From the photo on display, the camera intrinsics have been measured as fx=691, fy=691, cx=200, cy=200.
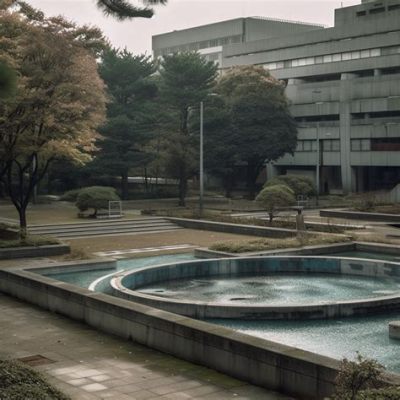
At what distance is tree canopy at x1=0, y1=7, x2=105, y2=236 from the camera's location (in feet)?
84.6

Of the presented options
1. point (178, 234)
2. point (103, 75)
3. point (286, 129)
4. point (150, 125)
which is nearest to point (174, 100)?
point (150, 125)

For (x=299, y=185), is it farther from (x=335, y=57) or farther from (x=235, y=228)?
(x=335, y=57)

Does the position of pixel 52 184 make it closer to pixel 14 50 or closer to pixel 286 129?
pixel 286 129

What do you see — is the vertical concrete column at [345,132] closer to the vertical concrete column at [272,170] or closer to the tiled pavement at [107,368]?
→ the vertical concrete column at [272,170]

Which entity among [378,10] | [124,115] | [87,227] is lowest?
[87,227]

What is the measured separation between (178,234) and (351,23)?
4362 centimetres

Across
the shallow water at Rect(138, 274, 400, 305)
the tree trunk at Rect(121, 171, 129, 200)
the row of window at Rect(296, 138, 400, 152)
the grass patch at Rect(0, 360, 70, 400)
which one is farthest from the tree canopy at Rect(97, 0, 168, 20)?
the row of window at Rect(296, 138, 400, 152)

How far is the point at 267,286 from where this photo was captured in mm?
21188

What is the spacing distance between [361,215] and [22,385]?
36.0 metres

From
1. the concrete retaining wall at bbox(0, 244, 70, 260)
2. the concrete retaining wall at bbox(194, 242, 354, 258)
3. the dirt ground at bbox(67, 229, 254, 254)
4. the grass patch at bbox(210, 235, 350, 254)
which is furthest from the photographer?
the dirt ground at bbox(67, 229, 254, 254)

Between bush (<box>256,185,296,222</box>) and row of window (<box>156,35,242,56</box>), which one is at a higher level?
row of window (<box>156,35,242,56</box>)

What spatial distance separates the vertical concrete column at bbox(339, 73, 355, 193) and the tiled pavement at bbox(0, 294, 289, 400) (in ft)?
175

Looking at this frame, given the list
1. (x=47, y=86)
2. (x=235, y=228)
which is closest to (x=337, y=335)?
(x=47, y=86)

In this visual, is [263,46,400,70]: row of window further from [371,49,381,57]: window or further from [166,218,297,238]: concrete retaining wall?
[166,218,297,238]: concrete retaining wall
